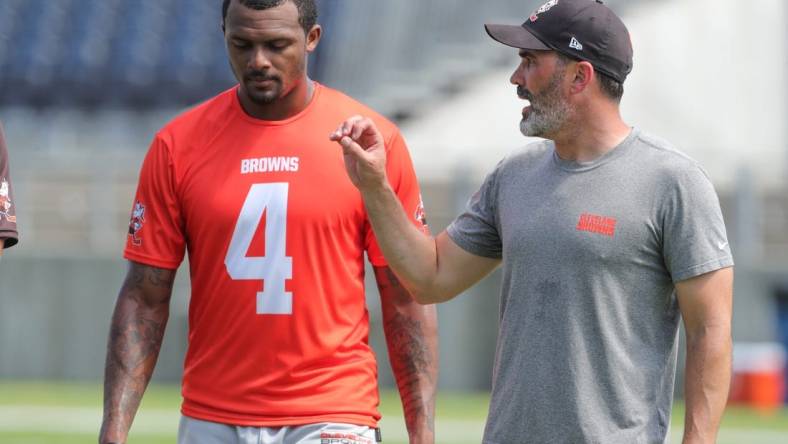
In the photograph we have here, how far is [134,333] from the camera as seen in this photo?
15.2 feet

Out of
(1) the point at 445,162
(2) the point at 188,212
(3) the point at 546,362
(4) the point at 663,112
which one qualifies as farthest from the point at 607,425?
(4) the point at 663,112

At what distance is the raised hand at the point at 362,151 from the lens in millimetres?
4141

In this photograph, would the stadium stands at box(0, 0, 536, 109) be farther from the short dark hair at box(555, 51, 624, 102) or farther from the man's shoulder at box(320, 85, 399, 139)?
the short dark hair at box(555, 51, 624, 102)

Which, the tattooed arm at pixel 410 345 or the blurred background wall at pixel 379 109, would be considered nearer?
the tattooed arm at pixel 410 345

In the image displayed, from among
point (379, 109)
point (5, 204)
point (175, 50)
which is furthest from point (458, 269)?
point (175, 50)

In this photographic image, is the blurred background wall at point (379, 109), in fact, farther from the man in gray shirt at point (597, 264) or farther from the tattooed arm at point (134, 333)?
the man in gray shirt at point (597, 264)

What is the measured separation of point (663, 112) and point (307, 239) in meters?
12.1

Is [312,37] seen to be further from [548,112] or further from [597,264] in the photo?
[597,264]

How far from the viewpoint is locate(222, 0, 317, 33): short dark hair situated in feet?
14.7

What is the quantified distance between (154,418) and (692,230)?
8.40 metres

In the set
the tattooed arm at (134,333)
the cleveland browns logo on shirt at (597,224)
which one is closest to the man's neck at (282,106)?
the tattooed arm at (134,333)

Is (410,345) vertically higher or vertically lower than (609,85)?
lower

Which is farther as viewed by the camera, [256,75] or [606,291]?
[256,75]

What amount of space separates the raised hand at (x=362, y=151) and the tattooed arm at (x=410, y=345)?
1.91ft
